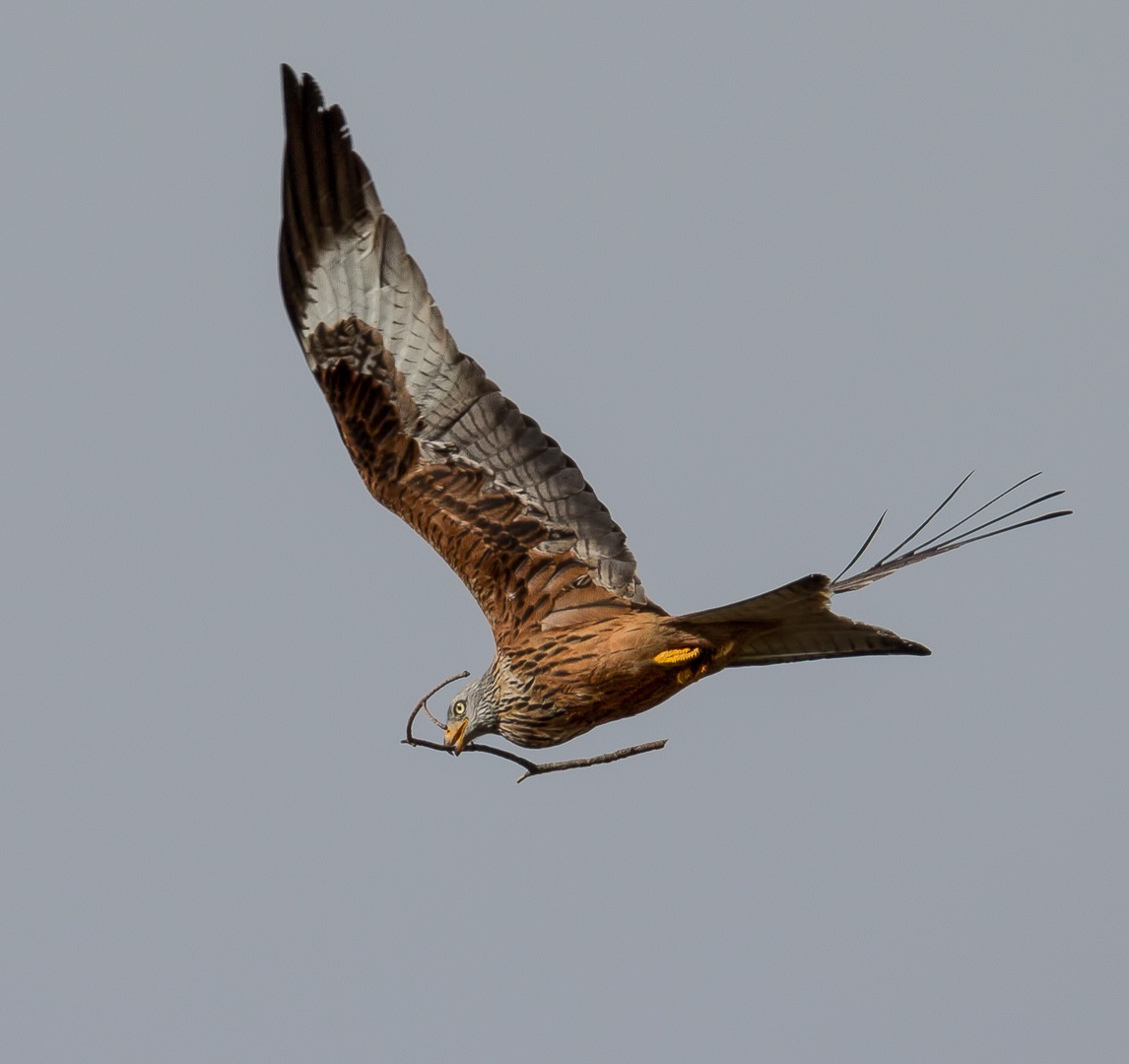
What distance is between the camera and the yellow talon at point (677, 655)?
8.79 m

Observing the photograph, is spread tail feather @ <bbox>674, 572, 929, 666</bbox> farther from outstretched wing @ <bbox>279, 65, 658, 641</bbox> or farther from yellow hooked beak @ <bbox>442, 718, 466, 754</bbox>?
yellow hooked beak @ <bbox>442, 718, 466, 754</bbox>

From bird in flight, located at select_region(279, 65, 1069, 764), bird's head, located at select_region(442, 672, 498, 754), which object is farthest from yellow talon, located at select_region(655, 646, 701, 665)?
bird's head, located at select_region(442, 672, 498, 754)

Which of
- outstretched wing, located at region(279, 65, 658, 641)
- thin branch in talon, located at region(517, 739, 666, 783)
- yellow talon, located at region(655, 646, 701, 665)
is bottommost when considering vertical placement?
thin branch in talon, located at region(517, 739, 666, 783)

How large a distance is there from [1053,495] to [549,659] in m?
2.76

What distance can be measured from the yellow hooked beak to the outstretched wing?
0.57m

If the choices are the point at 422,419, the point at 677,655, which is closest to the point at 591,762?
the point at 677,655

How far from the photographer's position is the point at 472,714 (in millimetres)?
9109

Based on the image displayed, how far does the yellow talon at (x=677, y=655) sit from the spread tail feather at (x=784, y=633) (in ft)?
0.37

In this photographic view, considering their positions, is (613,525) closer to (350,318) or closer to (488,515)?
(488,515)

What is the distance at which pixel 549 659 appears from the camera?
8977 mm

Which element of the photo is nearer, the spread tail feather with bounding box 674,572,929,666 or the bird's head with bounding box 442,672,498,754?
the spread tail feather with bounding box 674,572,929,666

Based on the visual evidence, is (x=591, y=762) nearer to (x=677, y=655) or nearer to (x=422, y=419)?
(x=677, y=655)

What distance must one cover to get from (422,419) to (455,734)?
1.78 m

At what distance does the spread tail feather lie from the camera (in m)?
8.24
